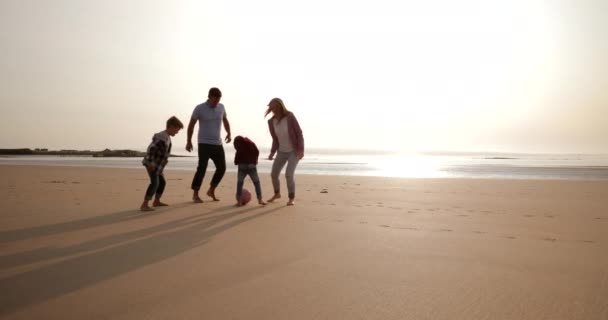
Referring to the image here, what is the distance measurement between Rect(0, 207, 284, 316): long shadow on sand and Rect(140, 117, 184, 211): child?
1.29 meters

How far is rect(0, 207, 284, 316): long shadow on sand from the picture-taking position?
224 cm

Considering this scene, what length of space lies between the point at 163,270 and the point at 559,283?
2525mm

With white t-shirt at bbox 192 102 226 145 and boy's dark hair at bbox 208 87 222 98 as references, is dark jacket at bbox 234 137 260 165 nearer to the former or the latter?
white t-shirt at bbox 192 102 226 145

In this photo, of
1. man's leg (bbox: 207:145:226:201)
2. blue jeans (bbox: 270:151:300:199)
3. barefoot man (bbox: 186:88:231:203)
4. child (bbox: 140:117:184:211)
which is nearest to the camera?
child (bbox: 140:117:184:211)

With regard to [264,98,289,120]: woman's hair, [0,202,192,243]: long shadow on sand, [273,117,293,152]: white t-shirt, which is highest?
[264,98,289,120]: woman's hair

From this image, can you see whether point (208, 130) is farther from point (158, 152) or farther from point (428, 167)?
point (428, 167)

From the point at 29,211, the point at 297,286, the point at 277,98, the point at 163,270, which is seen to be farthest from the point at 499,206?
the point at 29,211

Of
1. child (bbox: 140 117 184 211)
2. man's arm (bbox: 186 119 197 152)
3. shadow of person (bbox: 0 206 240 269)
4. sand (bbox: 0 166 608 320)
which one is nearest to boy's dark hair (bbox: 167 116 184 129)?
child (bbox: 140 117 184 211)

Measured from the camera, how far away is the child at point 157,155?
229 inches

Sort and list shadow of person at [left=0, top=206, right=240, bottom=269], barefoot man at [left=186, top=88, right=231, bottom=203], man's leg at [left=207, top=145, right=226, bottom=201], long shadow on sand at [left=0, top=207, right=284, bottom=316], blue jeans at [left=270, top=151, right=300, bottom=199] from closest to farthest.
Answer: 1. long shadow on sand at [left=0, top=207, right=284, bottom=316]
2. shadow of person at [left=0, top=206, right=240, bottom=269]
3. blue jeans at [left=270, top=151, right=300, bottom=199]
4. barefoot man at [left=186, top=88, right=231, bottom=203]
5. man's leg at [left=207, top=145, right=226, bottom=201]

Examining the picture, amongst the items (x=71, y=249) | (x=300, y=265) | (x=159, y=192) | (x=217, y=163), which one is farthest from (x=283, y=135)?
(x=300, y=265)

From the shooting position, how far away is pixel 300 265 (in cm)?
287

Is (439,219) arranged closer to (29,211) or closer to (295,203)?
(295,203)

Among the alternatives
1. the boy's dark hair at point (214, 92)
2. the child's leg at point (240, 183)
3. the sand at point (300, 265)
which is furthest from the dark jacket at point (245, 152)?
the sand at point (300, 265)
